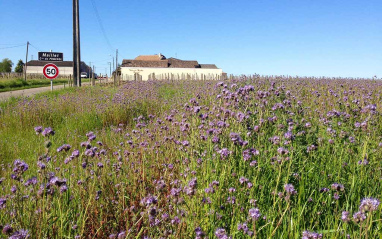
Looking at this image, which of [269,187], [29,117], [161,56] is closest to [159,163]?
[269,187]

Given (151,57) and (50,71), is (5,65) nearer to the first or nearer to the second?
(151,57)

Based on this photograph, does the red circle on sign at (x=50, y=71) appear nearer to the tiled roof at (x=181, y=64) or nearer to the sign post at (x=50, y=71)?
the sign post at (x=50, y=71)

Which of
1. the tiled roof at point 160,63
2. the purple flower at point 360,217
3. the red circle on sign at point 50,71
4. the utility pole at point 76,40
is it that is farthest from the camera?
the tiled roof at point 160,63

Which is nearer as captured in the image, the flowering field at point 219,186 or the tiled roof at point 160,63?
the flowering field at point 219,186

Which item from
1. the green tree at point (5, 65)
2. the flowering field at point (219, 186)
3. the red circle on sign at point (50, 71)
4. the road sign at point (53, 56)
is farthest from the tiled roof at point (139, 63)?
the flowering field at point (219, 186)

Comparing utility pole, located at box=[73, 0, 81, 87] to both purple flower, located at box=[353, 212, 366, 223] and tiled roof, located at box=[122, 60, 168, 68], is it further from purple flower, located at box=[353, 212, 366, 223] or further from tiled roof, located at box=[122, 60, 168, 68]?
tiled roof, located at box=[122, 60, 168, 68]

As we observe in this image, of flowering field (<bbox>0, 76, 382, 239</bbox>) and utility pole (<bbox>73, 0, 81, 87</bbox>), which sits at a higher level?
utility pole (<bbox>73, 0, 81, 87</bbox>)

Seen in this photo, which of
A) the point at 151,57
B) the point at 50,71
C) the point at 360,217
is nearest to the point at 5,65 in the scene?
the point at 151,57

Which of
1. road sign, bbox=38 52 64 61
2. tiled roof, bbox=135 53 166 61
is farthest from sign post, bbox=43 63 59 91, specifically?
tiled roof, bbox=135 53 166 61

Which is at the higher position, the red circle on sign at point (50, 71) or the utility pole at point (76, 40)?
the utility pole at point (76, 40)

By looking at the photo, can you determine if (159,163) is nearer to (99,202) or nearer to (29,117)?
(99,202)

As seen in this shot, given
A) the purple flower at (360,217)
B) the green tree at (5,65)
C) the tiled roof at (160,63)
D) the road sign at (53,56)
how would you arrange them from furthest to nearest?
the green tree at (5,65)
the tiled roof at (160,63)
the road sign at (53,56)
the purple flower at (360,217)

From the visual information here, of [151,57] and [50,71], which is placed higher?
[151,57]

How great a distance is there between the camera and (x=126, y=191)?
3150 millimetres
